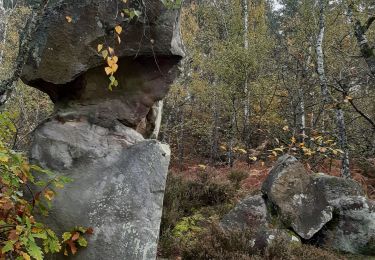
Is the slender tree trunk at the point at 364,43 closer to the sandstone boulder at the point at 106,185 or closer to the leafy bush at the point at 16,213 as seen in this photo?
the sandstone boulder at the point at 106,185

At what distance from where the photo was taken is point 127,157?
156 inches

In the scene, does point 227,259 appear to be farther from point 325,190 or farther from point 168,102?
point 168,102

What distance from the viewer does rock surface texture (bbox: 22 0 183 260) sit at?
3.76 metres

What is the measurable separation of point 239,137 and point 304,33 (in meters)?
4.33

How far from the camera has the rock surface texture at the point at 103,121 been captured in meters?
3.76

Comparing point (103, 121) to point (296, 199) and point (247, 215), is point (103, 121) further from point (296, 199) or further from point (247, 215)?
point (296, 199)

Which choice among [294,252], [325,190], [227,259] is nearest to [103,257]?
[227,259]

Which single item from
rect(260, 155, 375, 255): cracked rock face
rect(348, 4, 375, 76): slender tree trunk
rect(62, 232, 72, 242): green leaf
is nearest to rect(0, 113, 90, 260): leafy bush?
rect(62, 232, 72, 242): green leaf

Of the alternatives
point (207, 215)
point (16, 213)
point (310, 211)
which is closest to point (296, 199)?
point (310, 211)

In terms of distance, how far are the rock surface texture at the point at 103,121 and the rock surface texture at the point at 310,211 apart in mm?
2213

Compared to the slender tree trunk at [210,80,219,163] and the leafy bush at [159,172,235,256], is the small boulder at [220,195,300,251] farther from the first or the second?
the slender tree trunk at [210,80,219,163]

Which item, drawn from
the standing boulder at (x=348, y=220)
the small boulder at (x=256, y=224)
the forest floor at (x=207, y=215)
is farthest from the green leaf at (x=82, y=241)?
the standing boulder at (x=348, y=220)

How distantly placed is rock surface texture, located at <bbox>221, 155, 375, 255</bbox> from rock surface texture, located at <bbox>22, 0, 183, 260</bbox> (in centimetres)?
221

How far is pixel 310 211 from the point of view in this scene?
6141 mm
